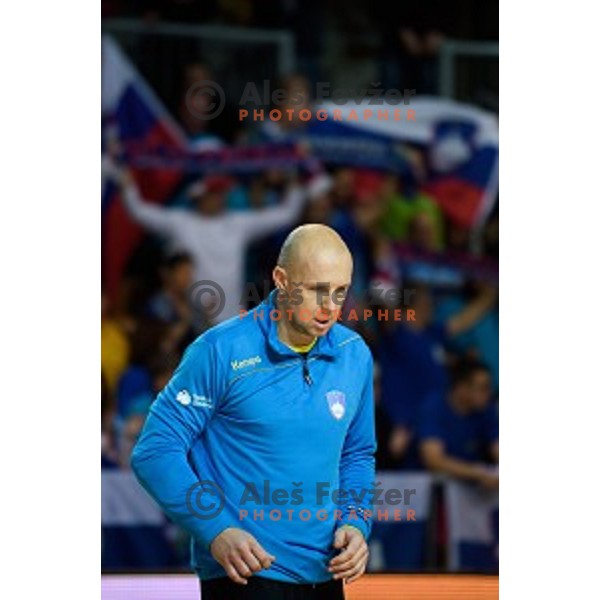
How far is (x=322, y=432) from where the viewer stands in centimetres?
315

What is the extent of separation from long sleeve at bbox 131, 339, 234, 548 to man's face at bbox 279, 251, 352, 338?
0.69 feet

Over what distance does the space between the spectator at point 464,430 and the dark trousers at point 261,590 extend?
2186mm

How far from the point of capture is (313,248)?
3105mm

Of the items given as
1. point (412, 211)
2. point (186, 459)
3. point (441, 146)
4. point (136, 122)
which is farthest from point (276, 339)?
point (441, 146)

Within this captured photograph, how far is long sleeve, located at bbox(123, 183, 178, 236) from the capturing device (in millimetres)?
5094

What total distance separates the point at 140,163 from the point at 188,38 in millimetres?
497

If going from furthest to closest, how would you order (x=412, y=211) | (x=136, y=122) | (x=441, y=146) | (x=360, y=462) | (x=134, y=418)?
(x=441, y=146) < (x=412, y=211) < (x=136, y=122) < (x=134, y=418) < (x=360, y=462)

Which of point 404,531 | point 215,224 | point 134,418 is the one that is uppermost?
point 215,224

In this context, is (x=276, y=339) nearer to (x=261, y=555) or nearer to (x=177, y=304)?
(x=261, y=555)

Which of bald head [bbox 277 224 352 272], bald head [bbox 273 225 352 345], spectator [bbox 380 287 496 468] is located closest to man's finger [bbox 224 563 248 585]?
bald head [bbox 273 225 352 345]

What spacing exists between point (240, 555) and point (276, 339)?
0.48 meters

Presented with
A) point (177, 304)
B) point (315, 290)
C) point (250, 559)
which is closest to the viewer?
point (250, 559)

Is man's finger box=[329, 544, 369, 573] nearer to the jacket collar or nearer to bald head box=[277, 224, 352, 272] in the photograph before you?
the jacket collar
